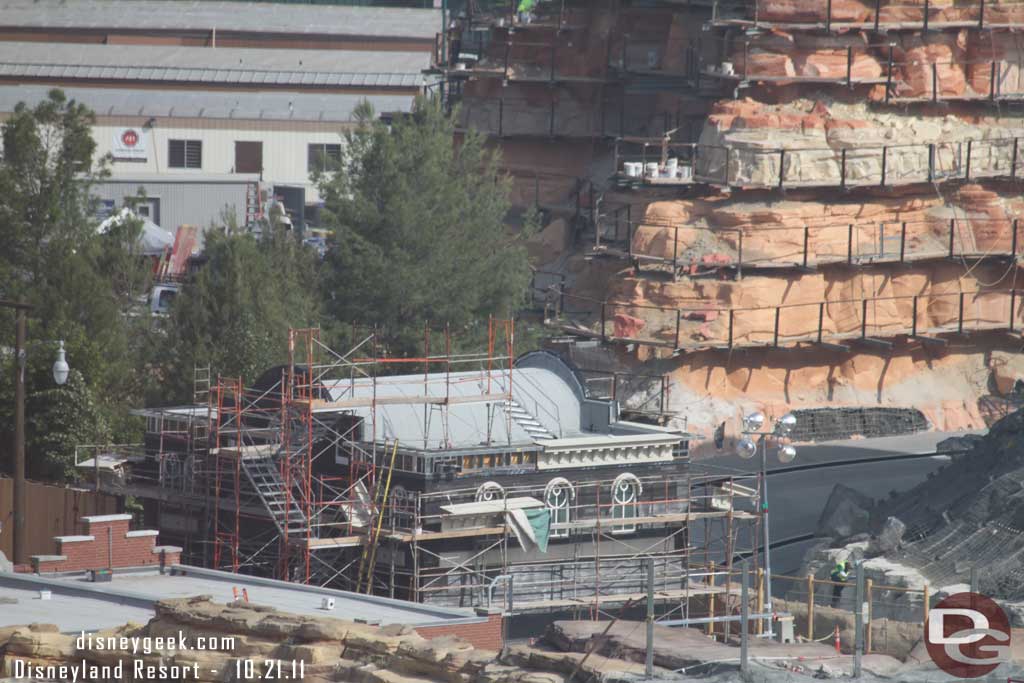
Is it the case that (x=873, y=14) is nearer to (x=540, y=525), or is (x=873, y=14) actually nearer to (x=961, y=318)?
(x=961, y=318)

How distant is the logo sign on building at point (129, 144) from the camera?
101 meters

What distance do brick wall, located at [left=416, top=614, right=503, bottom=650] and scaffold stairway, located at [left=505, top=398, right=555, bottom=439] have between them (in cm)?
1062

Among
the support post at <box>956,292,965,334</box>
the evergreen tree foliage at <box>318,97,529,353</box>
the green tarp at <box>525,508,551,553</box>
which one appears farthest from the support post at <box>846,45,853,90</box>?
the green tarp at <box>525,508,551,553</box>

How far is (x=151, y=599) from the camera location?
34.6 m

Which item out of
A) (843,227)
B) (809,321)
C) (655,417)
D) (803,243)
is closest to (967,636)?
(655,417)

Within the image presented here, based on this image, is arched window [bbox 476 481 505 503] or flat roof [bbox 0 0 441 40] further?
flat roof [bbox 0 0 441 40]

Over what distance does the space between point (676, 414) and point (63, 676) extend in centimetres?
3004

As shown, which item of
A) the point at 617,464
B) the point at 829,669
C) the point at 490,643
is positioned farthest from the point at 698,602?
the point at 829,669

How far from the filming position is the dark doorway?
336 feet

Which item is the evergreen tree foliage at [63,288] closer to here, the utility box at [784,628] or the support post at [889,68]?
the utility box at [784,628]

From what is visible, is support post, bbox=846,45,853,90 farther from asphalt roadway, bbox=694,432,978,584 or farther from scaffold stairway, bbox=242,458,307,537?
scaffold stairway, bbox=242,458,307,537

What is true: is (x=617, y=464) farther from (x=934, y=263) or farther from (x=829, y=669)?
(x=934, y=263)

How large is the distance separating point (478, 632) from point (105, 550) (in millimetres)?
7416

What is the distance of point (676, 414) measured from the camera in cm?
5844
